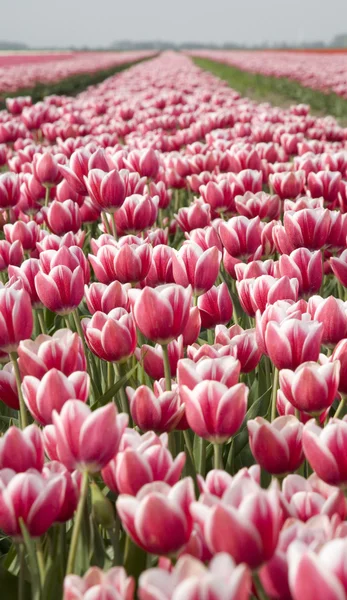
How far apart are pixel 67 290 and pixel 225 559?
1168 mm

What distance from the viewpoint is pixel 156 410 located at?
51.3 inches

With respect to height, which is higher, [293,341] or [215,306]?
[293,341]

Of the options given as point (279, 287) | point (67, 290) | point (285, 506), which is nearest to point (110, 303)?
point (67, 290)

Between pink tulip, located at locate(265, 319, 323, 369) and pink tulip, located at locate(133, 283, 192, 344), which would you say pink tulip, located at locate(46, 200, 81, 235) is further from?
pink tulip, located at locate(265, 319, 323, 369)

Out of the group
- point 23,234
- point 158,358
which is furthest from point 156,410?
point 23,234

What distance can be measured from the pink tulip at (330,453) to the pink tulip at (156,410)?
33cm

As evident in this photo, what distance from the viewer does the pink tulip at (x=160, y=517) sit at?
0.88 metres

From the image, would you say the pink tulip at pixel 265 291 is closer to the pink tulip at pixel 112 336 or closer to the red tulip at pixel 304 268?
the red tulip at pixel 304 268

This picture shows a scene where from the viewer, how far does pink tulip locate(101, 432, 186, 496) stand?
1.00 m

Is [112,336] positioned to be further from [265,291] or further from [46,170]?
[46,170]

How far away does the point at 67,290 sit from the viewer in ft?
5.97

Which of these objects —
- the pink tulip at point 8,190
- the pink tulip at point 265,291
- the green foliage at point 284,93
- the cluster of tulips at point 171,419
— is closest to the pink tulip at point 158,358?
the cluster of tulips at point 171,419

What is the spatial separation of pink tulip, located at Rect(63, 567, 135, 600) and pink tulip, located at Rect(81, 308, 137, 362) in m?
0.74

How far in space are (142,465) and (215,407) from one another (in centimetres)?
24
